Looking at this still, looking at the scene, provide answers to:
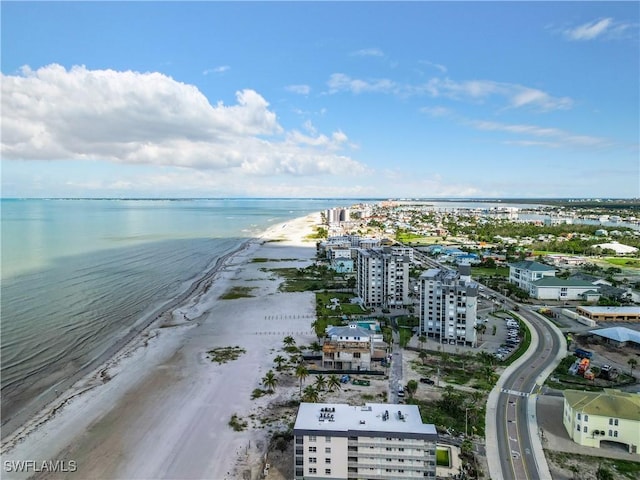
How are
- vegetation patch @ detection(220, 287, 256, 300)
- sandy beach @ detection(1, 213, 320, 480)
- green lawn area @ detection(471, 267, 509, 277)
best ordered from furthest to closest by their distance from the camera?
green lawn area @ detection(471, 267, 509, 277) < vegetation patch @ detection(220, 287, 256, 300) < sandy beach @ detection(1, 213, 320, 480)

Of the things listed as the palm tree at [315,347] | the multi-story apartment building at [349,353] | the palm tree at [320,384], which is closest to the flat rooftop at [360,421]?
the palm tree at [320,384]

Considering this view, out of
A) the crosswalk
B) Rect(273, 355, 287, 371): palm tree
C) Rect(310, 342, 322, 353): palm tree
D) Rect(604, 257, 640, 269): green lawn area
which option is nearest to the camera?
the crosswalk

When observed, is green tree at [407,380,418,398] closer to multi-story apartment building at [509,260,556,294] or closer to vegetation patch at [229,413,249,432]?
vegetation patch at [229,413,249,432]

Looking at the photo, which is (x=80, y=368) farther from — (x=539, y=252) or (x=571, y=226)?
(x=571, y=226)

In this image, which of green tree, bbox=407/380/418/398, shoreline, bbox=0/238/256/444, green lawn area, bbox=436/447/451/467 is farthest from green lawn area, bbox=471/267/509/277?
green lawn area, bbox=436/447/451/467

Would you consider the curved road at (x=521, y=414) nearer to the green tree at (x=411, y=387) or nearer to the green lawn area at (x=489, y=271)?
the green tree at (x=411, y=387)

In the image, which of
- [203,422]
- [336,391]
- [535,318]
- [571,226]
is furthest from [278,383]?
[571,226]

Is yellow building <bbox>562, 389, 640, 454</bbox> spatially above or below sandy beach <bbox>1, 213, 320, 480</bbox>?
above
